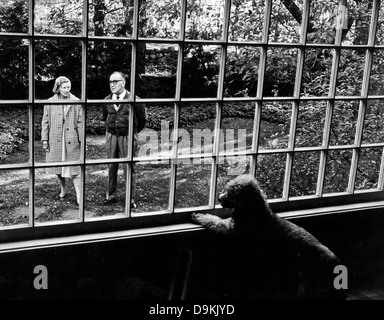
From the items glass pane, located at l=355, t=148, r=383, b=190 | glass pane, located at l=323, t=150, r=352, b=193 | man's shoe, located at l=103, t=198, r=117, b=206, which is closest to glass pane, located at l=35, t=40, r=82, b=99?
man's shoe, located at l=103, t=198, r=117, b=206

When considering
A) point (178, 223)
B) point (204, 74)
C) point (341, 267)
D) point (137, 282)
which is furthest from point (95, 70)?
point (341, 267)

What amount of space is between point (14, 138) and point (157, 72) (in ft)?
3.37

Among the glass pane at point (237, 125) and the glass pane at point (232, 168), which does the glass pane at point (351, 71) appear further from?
the glass pane at point (232, 168)

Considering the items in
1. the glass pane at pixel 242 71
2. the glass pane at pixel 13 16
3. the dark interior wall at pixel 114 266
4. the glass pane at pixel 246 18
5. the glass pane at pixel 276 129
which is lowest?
the dark interior wall at pixel 114 266

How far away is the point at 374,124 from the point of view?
394 centimetres

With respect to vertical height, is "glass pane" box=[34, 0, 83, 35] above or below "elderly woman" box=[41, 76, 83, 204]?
above

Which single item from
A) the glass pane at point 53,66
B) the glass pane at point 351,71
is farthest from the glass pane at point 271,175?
the glass pane at point 53,66

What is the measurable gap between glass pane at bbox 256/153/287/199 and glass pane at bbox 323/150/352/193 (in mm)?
359

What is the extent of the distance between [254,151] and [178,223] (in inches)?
21.4

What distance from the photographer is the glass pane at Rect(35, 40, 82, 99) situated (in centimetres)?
284

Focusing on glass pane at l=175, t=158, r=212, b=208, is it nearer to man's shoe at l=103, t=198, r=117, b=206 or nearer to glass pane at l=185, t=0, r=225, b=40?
man's shoe at l=103, t=198, r=117, b=206

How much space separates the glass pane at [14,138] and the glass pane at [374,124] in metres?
2.32

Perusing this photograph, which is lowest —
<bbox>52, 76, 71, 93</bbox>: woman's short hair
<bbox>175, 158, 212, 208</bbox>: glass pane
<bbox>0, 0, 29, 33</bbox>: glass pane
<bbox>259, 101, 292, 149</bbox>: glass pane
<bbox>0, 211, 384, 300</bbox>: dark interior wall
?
<bbox>0, 211, 384, 300</bbox>: dark interior wall

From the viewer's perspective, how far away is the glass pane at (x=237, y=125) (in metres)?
3.13
